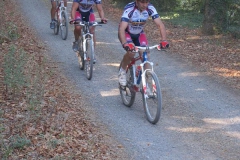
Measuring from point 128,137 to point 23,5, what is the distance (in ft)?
55.5

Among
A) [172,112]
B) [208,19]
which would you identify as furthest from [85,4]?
[208,19]

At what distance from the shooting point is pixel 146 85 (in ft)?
23.6

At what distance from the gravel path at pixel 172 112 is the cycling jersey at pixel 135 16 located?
1587 mm

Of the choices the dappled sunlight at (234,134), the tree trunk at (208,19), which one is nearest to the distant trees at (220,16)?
the tree trunk at (208,19)

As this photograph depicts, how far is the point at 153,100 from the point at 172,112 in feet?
2.86

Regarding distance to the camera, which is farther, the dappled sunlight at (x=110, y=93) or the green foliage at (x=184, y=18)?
the green foliage at (x=184, y=18)

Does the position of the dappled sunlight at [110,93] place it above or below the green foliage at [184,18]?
below

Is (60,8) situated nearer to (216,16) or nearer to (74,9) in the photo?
(74,9)

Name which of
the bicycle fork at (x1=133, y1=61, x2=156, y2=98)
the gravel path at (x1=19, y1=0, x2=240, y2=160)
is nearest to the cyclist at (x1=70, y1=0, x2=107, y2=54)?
the gravel path at (x1=19, y1=0, x2=240, y2=160)

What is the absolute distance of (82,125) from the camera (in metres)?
6.91

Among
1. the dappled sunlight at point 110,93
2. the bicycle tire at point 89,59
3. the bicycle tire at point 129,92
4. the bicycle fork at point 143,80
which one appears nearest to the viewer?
the bicycle fork at point 143,80

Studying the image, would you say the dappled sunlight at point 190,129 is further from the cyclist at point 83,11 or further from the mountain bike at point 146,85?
the cyclist at point 83,11

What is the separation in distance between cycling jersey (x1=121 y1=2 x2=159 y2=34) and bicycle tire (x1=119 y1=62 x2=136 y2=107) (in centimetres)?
75

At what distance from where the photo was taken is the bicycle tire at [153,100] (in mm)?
6781
